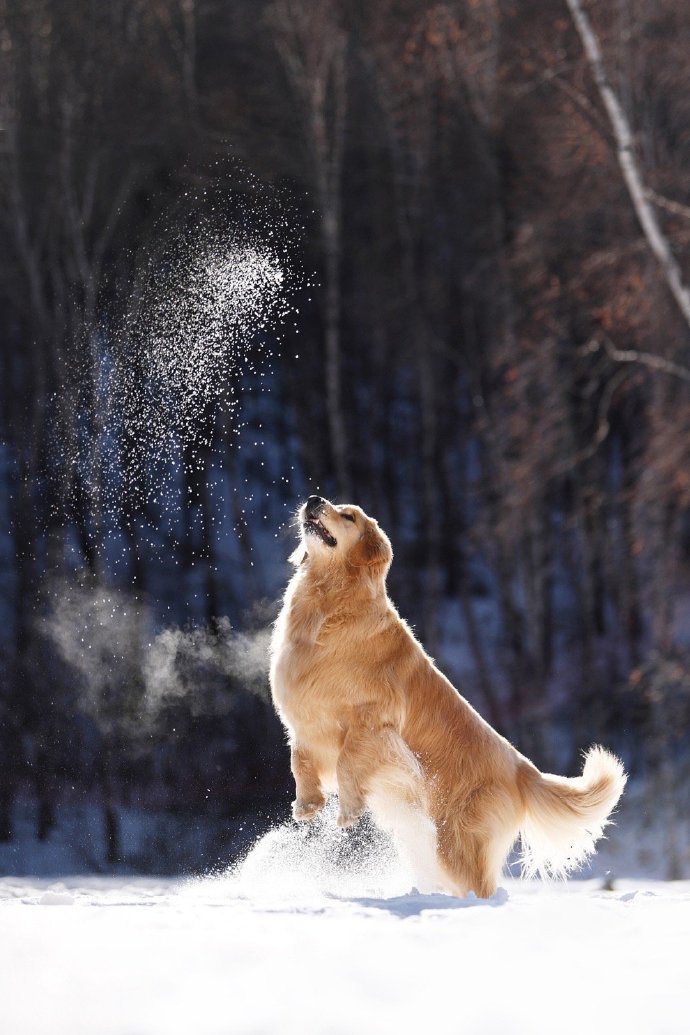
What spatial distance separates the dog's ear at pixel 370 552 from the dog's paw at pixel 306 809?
85 cm

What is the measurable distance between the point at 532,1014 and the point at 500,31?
433 inches

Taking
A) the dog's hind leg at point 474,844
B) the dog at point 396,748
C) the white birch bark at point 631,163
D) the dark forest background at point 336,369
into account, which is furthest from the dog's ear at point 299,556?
the dark forest background at point 336,369

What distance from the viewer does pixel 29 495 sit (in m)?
11.0

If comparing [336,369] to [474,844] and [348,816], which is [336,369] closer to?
[348,816]

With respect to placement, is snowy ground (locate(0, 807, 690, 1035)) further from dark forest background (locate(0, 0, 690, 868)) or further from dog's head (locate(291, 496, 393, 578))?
dark forest background (locate(0, 0, 690, 868))

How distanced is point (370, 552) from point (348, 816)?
91 cm

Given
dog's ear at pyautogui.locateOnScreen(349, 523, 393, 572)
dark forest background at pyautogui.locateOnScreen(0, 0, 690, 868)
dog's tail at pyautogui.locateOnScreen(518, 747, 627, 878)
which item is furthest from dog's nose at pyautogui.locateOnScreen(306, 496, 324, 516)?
dark forest background at pyautogui.locateOnScreen(0, 0, 690, 868)

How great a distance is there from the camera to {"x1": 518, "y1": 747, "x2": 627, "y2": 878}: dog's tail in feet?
12.3

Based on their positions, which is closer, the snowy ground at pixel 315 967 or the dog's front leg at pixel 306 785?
the snowy ground at pixel 315 967

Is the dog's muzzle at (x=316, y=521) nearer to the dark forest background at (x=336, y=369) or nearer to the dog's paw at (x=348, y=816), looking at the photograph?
the dog's paw at (x=348, y=816)

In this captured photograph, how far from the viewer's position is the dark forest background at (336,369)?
31.7 feet

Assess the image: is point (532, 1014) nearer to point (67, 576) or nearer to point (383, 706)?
point (383, 706)

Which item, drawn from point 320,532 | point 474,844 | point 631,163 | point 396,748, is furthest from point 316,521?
point 631,163

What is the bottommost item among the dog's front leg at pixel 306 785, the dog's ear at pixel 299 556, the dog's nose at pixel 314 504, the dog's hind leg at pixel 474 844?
the dog's hind leg at pixel 474 844
